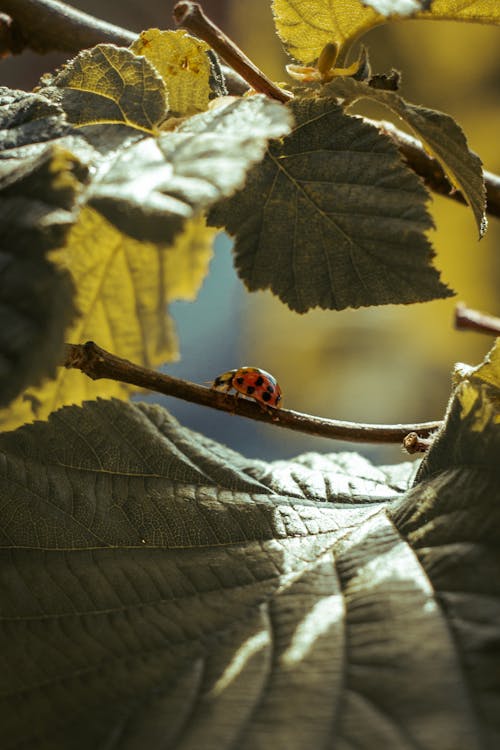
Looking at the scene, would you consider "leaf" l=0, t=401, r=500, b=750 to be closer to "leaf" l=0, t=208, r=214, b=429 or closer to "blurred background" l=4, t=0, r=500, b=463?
"leaf" l=0, t=208, r=214, b=429

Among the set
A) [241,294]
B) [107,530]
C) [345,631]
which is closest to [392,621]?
[345,631]

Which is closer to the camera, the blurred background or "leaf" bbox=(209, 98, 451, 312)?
"leaf" bbox=(209, 98, 451, 312)

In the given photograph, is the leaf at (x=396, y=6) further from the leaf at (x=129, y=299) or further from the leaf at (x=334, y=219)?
the leaf at (x=129, y=299)

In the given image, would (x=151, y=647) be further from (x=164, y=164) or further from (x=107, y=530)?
(x=164, y=164)

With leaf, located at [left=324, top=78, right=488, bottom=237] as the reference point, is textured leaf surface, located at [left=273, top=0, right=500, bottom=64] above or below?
above

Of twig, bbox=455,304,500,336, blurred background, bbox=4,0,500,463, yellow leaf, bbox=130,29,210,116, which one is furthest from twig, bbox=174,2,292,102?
blurred background, bbox=4,0,500,463

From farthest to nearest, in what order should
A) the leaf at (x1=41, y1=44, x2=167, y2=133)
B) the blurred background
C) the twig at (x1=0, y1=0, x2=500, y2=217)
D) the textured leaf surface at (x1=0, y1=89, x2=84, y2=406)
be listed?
1. the blurred background
2. the twig at (x1=0, y1=0, x2=500, y2=217)
3. the leaf at (x1=41, y1=44, x2=167, y2=133)
4. the textured leaf surface at (x1=0, y1=89, x2=84, y2=406)

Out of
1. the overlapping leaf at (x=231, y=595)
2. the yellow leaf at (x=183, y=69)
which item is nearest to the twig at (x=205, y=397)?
the overlapping leaf at (x=231, y=595)
